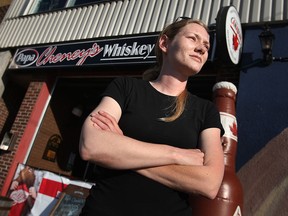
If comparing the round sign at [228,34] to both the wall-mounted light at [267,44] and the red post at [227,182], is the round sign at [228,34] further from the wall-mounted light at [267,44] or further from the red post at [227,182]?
the red post at [227,182]

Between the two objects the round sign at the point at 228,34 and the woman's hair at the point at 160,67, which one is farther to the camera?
the round sign at the point at 228,34

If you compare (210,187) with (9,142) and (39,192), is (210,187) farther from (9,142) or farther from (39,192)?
(9,142)

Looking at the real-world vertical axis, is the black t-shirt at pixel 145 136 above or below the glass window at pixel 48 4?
below

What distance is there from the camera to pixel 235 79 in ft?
15.9

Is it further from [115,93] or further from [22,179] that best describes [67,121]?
[115,93]

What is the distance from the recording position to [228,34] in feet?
14.0

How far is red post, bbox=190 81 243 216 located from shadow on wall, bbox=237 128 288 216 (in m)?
1.14

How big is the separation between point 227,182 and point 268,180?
1442mm

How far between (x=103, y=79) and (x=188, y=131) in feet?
18.0

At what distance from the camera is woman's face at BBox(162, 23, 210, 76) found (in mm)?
1722

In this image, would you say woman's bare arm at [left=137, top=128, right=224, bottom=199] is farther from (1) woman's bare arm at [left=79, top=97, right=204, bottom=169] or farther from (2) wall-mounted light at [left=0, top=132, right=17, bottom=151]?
(2) wall-mounted light at [left=0, top=132, right=17, bottom=151]

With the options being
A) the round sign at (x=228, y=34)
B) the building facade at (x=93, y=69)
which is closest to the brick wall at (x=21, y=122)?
the building facade at (x=93, y=69)

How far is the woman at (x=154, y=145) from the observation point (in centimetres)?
133

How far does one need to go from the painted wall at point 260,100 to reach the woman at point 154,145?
108 inches
